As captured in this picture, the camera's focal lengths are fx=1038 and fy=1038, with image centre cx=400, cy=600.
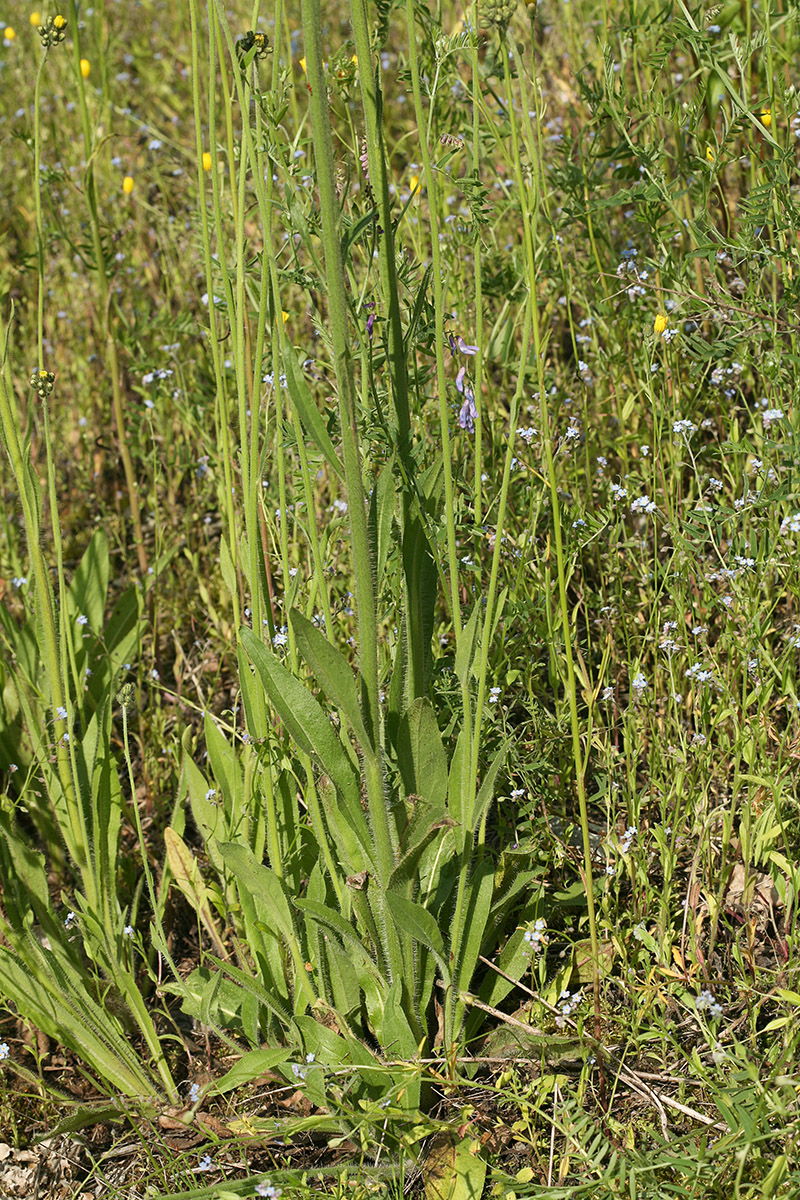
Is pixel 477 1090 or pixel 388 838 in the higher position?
pixel 388 838

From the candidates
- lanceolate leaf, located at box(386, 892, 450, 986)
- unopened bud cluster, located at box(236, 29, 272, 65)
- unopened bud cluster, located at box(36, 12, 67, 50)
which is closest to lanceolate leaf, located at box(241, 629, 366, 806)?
lanceolate leaf, located at box(386, 892, 450, 986)

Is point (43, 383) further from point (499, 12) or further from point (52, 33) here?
point (499, 12)

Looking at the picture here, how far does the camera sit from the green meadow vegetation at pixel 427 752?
4.60 ft

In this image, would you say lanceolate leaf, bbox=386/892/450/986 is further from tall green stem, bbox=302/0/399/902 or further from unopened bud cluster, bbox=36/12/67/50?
unopened bud cluster, bbox=36/12/67/50

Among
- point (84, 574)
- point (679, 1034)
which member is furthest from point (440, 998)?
point (84, 574)

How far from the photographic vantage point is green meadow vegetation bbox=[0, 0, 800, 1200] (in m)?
1.40

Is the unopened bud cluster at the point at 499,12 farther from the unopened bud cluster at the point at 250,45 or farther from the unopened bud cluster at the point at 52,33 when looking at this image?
the unopened bud cluster at the point at 52,33

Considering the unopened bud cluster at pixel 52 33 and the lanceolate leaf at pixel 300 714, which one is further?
the unopened bud cluster at pixel 52 33

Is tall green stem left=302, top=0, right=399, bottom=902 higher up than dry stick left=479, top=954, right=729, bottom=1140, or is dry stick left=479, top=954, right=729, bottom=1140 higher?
tall green stem left=302, top=0, right=399, bottom=902

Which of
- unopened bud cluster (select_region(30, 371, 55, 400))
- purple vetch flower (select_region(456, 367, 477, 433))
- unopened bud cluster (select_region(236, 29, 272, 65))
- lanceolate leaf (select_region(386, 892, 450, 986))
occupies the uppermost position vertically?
unopened bud cluster (select_region(236, 29, 272, 65))

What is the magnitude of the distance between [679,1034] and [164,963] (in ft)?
3.13

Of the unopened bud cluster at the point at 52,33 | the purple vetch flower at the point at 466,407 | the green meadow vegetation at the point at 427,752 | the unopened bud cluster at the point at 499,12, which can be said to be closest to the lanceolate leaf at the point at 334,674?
the green meadow vegetation at the point at 427,752

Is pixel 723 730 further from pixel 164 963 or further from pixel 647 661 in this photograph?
pixel 164 963

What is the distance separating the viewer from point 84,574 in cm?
237
